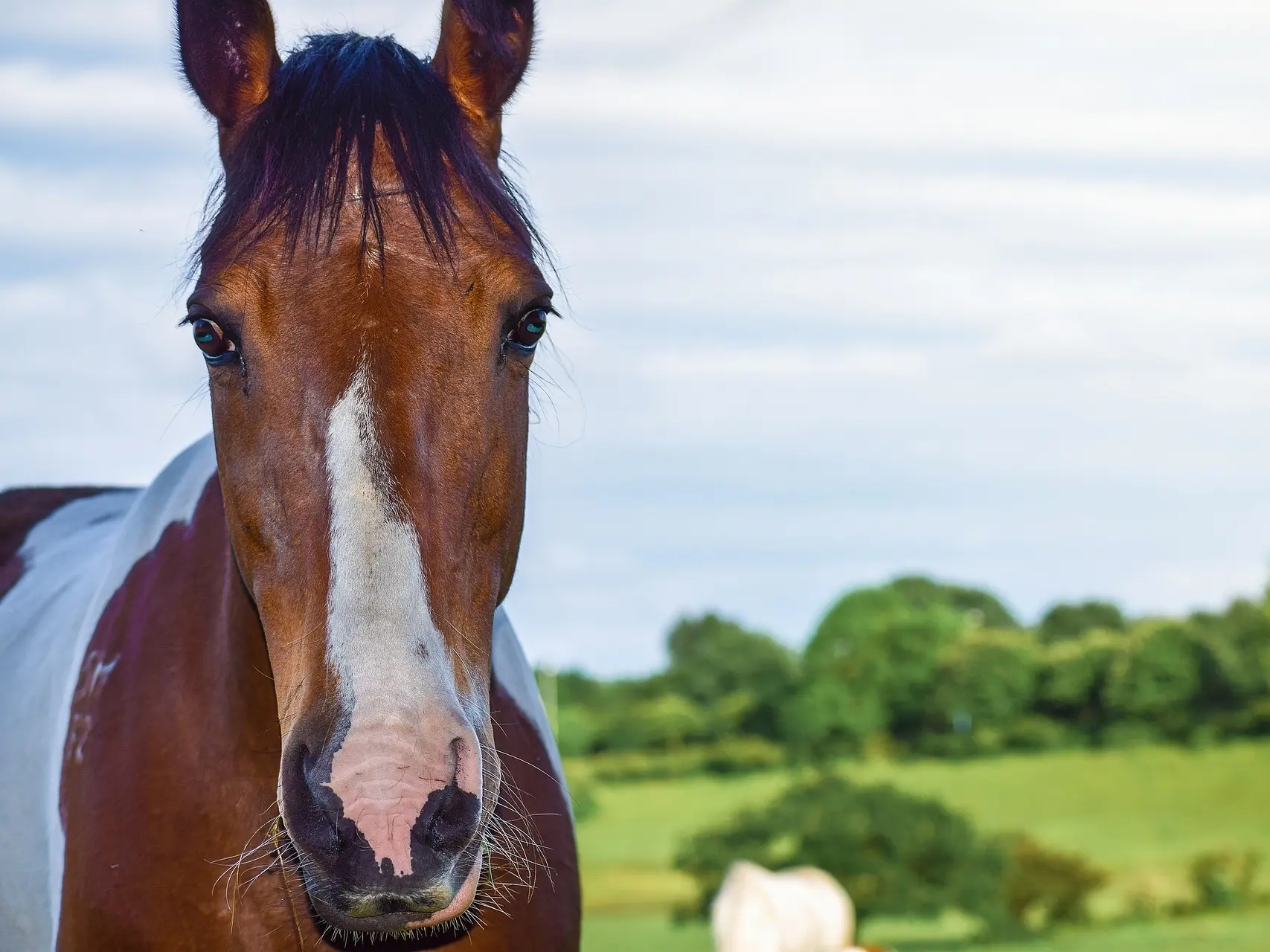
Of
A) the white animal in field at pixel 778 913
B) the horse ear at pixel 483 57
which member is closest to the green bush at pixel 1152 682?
the white animal in field at pixel 778 913

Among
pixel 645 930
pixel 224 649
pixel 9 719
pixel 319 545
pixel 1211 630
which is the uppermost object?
pixel 319 545

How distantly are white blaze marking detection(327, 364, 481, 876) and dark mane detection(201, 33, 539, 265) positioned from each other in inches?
16.2

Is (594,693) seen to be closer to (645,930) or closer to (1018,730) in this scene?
(645,930)

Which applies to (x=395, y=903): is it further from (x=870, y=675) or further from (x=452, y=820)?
(x=870, y=675)

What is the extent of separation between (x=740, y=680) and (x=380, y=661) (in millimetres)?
26686

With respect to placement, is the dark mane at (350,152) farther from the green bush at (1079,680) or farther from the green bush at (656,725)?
the green bush at (656,725)

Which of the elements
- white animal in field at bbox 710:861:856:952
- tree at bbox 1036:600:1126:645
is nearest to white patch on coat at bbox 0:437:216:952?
white animal in field at bbox 710:861:856:952

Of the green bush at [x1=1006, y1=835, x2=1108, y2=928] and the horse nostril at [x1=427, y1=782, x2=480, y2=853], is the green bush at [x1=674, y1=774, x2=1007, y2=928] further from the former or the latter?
the horse nostril at [x1=427, y1=782, x2=480, y2=853]

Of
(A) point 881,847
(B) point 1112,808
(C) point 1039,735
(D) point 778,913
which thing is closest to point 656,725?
(C) point 1039,735

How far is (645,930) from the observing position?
1025 inches

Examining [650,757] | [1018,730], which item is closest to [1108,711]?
[1018,730]

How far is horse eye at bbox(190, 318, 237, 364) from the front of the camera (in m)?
2.66

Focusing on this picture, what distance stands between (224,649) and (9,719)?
1172 mm

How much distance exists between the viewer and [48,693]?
359 centimetres
